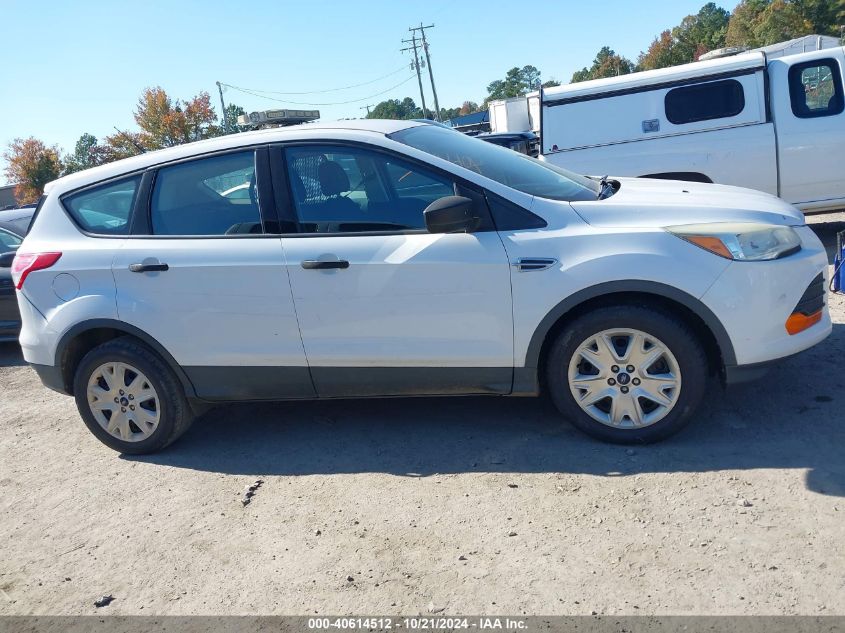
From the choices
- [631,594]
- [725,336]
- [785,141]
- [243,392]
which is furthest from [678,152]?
[631,594]

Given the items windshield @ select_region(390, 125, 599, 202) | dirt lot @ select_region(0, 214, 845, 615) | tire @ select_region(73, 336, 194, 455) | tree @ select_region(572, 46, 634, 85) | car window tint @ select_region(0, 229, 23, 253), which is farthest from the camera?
tree @ select_region(572, 46, 634, 85)

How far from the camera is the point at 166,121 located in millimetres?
53719

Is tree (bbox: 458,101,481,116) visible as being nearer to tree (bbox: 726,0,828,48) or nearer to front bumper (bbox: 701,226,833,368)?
tree (bbox: 726,0,828,48)

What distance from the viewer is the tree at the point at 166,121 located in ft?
176

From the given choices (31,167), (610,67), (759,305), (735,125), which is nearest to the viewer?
(759,305)

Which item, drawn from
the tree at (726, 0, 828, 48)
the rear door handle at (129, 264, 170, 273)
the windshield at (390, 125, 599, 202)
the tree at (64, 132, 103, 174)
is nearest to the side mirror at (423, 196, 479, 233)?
the windshield at (390, 125, 599, 202)

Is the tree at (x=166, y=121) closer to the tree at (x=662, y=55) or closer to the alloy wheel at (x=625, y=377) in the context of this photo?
the tree at (x=662, y=55)

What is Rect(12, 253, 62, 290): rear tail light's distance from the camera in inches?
181

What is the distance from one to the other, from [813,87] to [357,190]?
6580 millimetres

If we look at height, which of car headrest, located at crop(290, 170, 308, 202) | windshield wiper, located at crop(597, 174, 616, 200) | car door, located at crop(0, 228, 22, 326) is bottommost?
car door, located at crop(0, 228, 22, 326)

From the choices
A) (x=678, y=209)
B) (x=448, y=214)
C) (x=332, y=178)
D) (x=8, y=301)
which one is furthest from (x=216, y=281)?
(x=8, y=301)

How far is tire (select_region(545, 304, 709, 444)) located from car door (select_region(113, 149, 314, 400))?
4.97 ft

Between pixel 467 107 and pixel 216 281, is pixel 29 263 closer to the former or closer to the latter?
pixel 216 281

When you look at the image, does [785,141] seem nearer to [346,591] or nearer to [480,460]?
[480,460]
